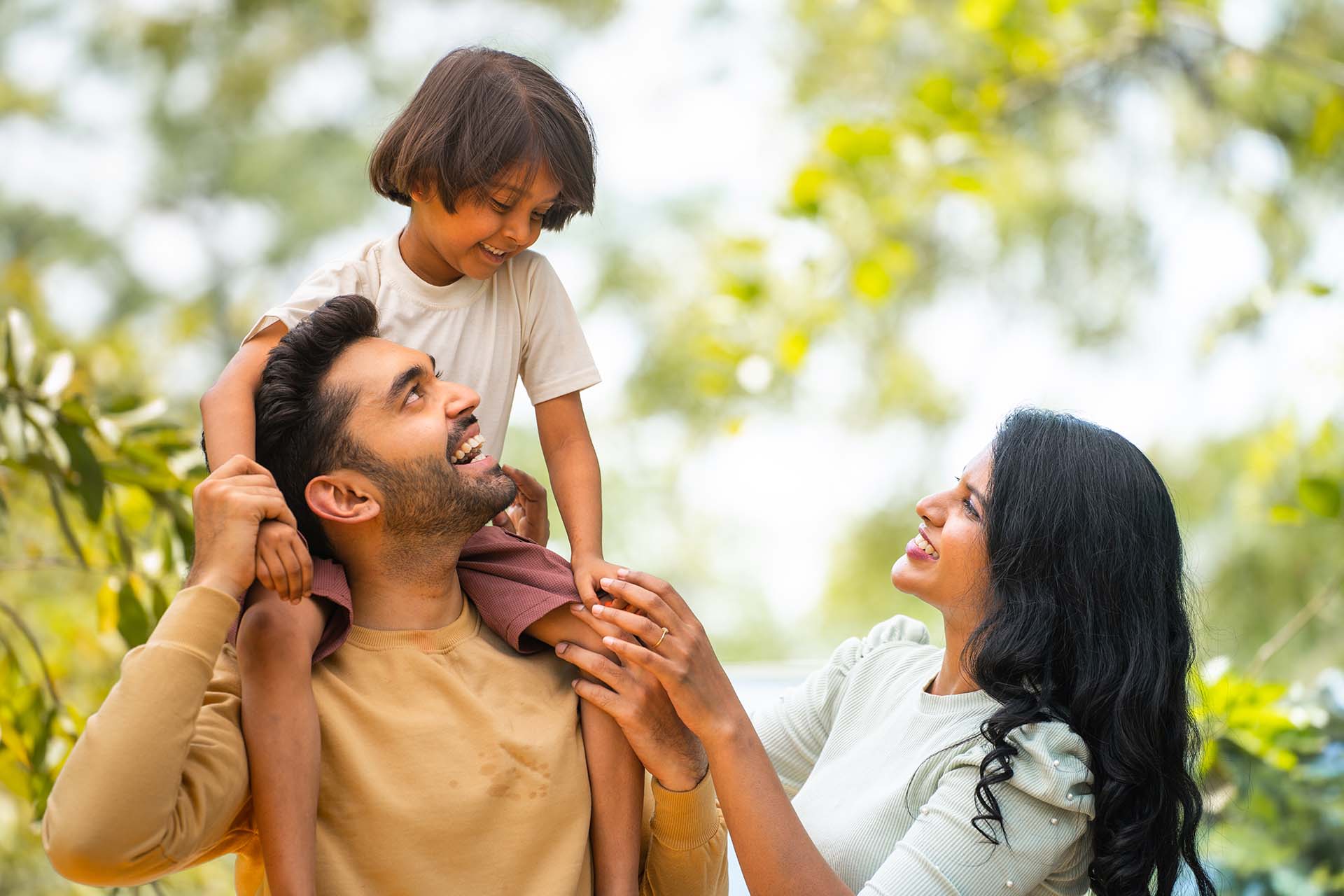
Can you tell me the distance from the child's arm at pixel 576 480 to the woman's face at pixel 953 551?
41cm

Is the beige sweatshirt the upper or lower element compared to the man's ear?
lower

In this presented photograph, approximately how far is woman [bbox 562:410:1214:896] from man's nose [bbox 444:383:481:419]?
0.87 ft

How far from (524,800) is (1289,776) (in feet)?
5.85

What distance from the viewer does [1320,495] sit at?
2174 mm

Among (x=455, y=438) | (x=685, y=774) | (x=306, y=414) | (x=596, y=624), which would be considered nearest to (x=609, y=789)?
(x=685, y=774)

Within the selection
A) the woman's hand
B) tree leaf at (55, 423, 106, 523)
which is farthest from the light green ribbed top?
tree leaf at (55, 423, 106, 523)

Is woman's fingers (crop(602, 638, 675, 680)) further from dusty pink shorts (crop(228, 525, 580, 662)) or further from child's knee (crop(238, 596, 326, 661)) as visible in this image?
child's knee (crop(238, 596, 326, 661))

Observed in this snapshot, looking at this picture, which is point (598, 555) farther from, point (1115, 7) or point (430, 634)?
point (1115, 7)

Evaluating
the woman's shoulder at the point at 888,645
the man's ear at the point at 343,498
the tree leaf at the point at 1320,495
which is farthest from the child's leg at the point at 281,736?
the tree leaf at the point at 1320,495

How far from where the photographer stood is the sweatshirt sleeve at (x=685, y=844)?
1.50m

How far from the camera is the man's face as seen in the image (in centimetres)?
142

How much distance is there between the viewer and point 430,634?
4.82ft

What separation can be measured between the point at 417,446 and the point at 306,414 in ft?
0.47

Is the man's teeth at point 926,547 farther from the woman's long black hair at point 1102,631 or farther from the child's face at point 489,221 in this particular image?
the child's face at point 489,221
